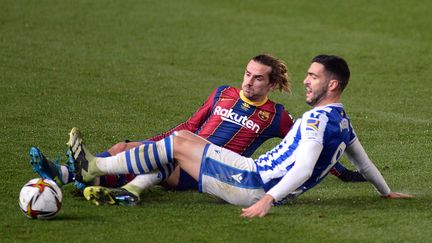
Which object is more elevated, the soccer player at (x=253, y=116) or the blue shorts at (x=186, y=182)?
the soccer player at (x=253, y=116)

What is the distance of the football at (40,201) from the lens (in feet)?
26.4

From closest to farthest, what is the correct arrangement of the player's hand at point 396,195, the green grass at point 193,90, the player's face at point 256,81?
1. the green grass at point 193,90
2. the player's hand at point 396,195
3. the player's face at point 256,81

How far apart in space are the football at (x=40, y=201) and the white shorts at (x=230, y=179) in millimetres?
1275

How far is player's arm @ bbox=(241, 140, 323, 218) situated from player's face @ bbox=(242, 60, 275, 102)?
1.56 meters

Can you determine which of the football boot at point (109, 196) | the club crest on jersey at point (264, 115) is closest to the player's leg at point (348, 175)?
the club crest on jersey at point (264, 115)

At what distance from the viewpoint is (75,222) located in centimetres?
806

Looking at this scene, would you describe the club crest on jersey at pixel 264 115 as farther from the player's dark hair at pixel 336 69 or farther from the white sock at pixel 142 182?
the white sock at pixel 142 182

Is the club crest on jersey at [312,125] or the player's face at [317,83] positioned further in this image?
the player's face at [317,83]

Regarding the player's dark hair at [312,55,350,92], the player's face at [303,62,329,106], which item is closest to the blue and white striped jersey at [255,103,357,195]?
the player's face at [303,62,329,106]

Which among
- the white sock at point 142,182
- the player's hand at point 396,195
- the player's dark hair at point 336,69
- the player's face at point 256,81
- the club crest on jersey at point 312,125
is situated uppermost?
the player's dark hair at point 336,69

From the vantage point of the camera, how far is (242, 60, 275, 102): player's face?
968 centimetres

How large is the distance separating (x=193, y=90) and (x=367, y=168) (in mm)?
5848

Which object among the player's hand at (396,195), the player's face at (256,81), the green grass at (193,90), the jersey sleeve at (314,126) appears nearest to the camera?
the green grass at (193,90)

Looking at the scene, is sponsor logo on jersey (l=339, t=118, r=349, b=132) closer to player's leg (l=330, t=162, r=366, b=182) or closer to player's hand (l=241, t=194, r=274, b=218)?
player's hand (l=241, t=194, r=274, b=218)
